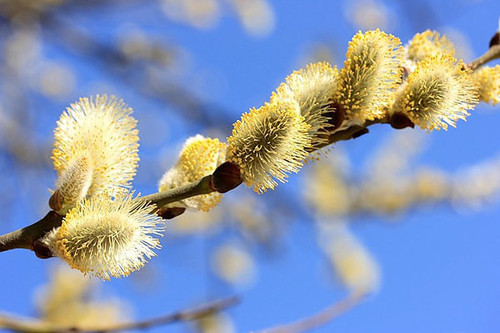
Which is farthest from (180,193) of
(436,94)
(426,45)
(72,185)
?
(426,45)

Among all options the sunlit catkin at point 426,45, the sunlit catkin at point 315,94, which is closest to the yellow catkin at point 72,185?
the sunlit catkin at point 315,94

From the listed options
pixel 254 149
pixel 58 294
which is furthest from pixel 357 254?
pixel 254 149

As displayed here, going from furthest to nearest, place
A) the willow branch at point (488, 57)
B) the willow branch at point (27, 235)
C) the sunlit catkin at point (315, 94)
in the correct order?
1. the willow branch at point (488, 57)
2. the sunlit catkin at point (315, 94)
3. the willow branch at point (27, 235)

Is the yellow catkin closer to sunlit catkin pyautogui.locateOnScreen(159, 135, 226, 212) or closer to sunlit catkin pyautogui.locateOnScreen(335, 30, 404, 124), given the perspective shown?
sunlit catkin pyautogui.locateOnScreen(159, 135, 226, 212)

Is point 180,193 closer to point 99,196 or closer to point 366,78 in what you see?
point 99,196

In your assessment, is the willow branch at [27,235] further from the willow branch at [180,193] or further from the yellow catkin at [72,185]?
the willow branch at [180,193]

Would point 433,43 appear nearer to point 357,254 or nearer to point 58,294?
point 58,294

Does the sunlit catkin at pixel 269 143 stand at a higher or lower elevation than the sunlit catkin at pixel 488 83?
lower
